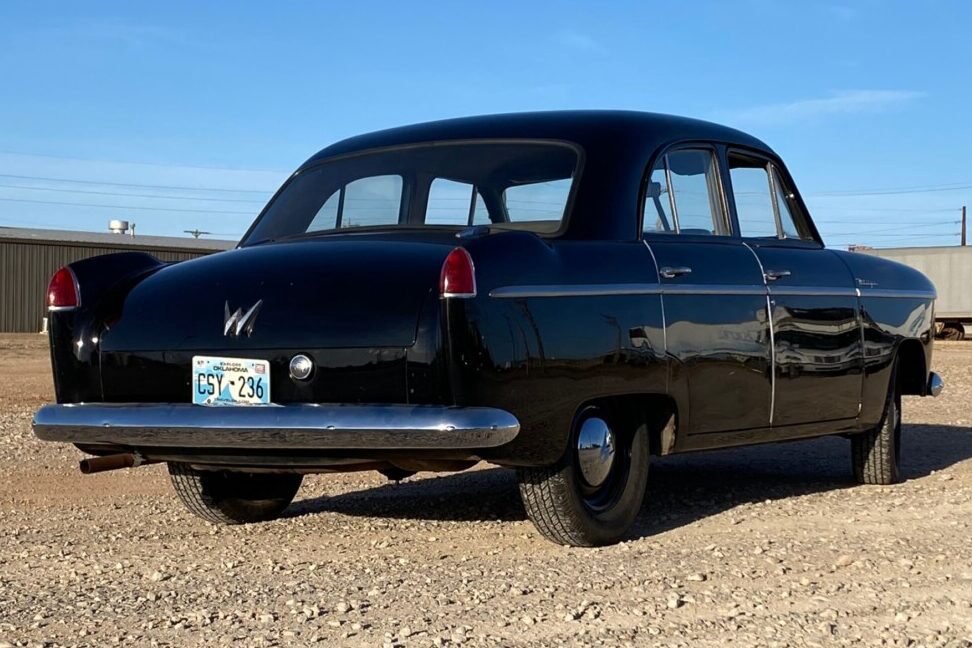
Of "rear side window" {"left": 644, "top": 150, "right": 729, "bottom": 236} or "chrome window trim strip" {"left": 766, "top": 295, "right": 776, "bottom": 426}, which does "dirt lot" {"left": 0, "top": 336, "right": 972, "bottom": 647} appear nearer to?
"chrome window trim strip" {"left": 766, "top": 295, "right": 776, "bottom": 426}

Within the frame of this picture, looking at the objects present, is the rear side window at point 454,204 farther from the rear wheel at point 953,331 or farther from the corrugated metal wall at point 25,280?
the rear wheel at point 953,331

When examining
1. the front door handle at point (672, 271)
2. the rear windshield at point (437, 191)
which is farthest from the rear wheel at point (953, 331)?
the rear windshield at point (437, 191)

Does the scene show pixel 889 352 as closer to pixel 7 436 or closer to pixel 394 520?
pixel 394 520

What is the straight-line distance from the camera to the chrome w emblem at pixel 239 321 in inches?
184

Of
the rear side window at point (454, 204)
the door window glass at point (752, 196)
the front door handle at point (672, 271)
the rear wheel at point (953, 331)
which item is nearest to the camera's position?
the front door handle at point (672, 271)

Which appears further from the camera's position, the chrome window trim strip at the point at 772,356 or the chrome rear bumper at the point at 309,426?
the chrome window trim strip at the point at 772,356

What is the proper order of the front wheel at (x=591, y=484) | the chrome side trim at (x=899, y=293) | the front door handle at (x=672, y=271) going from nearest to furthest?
the front wheel at (x=591, y=484)
the front door handle at (x=672, y=271)
the chrome side trim at (x=899, y=293)

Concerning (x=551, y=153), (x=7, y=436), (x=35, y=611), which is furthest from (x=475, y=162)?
(x=7, y=436)

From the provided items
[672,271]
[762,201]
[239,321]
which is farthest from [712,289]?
[239,321]

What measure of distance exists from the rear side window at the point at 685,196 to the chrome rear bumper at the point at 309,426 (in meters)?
1.50

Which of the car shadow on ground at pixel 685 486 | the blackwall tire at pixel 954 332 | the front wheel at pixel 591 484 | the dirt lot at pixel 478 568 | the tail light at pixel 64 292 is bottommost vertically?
the blackwall tire at pixel 954 332

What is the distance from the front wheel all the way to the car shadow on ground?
35cm

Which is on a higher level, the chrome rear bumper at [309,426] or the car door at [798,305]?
the car door at [798,305]

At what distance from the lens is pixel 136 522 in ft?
19.3
